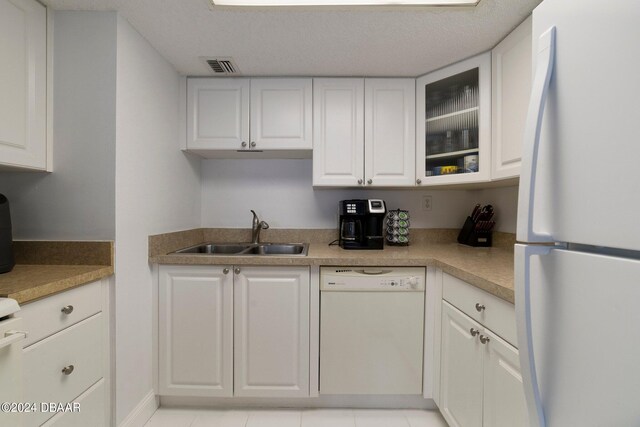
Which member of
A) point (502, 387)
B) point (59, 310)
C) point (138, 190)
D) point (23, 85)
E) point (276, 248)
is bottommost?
point (502, 387)

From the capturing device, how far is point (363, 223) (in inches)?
79.0

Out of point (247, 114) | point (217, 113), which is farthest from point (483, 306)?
point (217, 113)

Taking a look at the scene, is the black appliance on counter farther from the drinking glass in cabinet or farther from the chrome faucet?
the drinking glass in cabinet

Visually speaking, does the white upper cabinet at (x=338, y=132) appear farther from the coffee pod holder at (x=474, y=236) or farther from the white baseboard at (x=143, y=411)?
the white baseboard at (x=143, y=411)

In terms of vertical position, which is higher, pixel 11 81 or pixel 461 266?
pixel 11 81

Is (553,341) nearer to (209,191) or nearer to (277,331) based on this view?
(277,331)

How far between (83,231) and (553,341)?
5.79 feet

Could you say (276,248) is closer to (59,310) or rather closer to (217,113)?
(217,113)

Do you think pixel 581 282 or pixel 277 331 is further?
pixel 277 331

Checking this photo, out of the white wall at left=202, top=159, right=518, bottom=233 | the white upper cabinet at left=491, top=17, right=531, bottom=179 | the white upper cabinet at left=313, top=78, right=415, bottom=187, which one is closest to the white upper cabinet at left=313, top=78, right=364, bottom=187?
the white upper cabinet at left=313, top=78, right=415, bottom=187

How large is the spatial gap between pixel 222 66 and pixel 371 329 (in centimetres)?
185

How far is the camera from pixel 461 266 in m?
1.43

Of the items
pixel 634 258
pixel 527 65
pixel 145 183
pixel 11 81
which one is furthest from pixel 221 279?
pixel 527 65

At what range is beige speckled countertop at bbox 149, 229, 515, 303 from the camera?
1.28m
